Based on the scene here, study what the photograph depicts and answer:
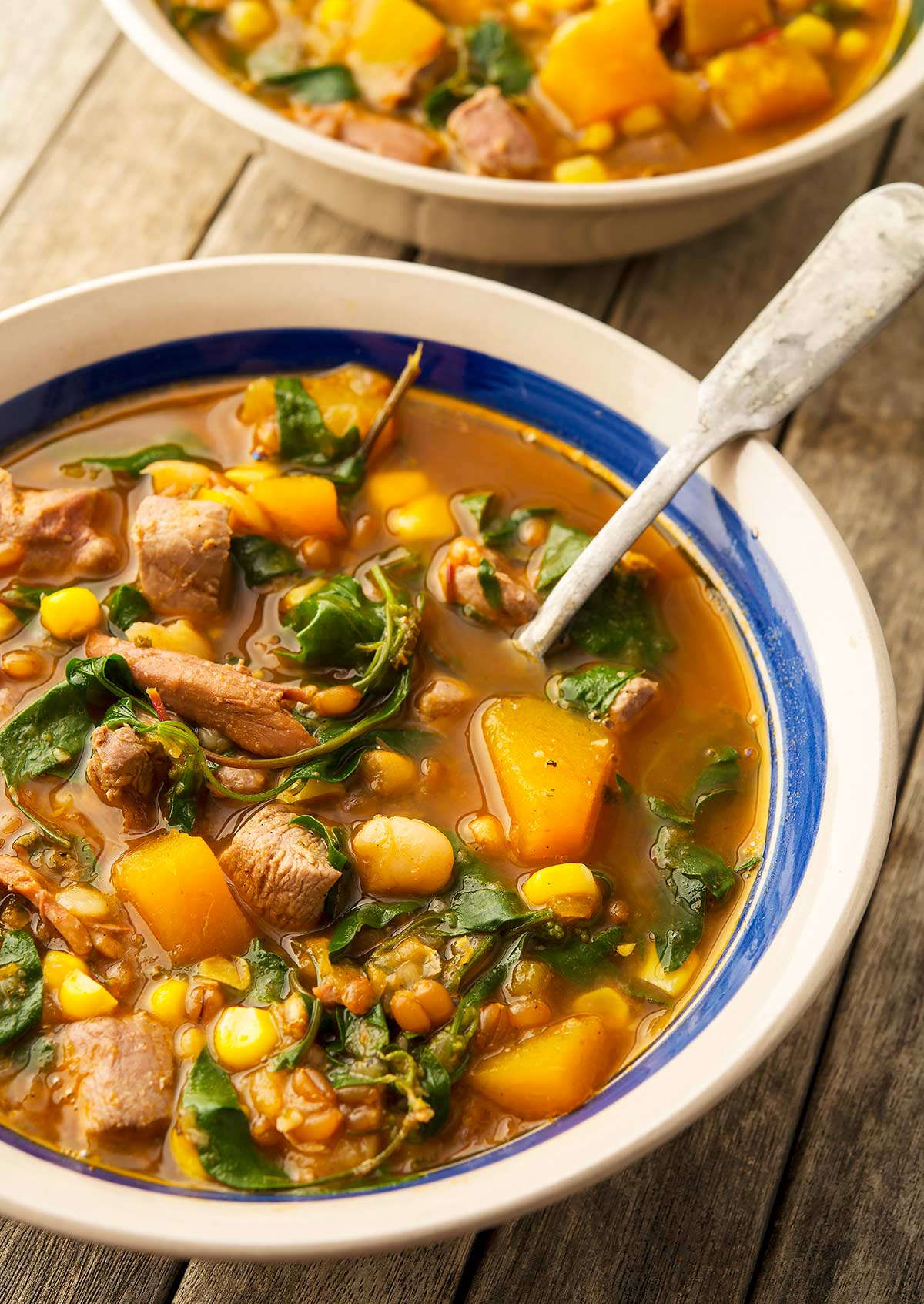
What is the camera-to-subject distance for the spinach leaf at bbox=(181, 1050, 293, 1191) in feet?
7.84

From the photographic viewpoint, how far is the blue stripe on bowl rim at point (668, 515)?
2678 mm

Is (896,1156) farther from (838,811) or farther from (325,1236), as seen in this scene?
(325,1236)

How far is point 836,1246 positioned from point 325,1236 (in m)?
1.42

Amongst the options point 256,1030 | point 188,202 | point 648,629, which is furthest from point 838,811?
point 188,202

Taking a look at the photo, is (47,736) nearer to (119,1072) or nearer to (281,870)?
(281,870)

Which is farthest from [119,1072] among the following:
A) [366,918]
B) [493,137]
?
[493,137]

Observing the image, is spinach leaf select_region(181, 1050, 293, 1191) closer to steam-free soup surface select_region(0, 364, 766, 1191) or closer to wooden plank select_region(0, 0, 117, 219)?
steam-free soup surface select_region(0, 364, 766, 1191)

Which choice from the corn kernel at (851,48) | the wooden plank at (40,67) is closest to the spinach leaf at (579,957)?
the wooden plank at (40,67)

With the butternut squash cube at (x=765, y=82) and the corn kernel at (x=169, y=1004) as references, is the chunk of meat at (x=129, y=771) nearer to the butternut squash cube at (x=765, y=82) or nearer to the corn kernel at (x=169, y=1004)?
the corn kernel at (x=169, y=1004)

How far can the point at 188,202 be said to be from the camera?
14.5 feet

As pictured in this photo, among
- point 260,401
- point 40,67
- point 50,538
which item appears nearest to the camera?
point 50,538

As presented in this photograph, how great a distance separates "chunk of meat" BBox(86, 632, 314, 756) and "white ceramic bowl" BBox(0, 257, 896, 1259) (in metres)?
0.82

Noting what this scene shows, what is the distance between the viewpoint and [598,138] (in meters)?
4.27

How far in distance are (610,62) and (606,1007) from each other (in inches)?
122
